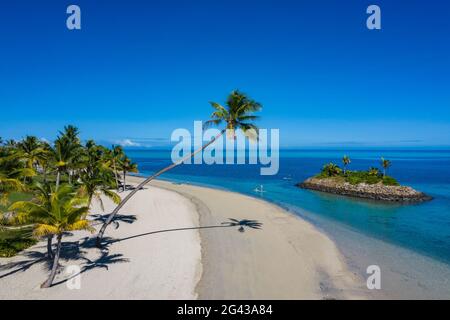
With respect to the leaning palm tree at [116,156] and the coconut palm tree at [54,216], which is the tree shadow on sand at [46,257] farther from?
the leaning palm tree at [116,156]

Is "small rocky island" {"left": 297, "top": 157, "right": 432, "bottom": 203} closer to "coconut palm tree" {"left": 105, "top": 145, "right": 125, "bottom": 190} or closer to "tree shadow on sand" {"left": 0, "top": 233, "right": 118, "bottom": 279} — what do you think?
"coconut palm tree" {"left": 105, "top": 145, "right": 125, "bottom": 190}

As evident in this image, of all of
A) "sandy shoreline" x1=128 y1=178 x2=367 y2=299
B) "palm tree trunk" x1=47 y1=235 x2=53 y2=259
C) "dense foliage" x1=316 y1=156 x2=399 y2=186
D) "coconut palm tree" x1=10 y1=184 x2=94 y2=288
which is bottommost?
"sandy shoreline" x1=128 y1=178 x2=367 y2=299

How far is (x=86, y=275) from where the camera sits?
18141mm

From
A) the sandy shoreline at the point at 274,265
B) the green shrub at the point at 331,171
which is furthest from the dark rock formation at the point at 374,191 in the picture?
the sandy shoreline at the point at 274,265

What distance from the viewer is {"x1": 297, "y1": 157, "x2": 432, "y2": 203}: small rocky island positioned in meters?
52.7

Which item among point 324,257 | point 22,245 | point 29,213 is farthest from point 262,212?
point 29,213

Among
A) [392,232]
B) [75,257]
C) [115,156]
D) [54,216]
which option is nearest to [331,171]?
[392,232]

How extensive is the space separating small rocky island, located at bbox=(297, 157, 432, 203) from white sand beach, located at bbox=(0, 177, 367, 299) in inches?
1097

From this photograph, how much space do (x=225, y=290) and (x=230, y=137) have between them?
10.1 metres

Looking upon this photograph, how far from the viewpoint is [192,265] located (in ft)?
67.8

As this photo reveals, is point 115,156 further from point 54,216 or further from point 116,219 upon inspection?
point 54,216

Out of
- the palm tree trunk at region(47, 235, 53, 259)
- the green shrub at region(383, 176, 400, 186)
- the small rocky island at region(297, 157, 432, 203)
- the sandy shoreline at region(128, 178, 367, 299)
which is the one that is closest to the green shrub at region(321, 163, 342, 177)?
the small rocky island at region(297, 157, 432, 203)

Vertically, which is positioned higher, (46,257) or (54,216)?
(54,216)

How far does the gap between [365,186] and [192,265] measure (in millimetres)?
45423
